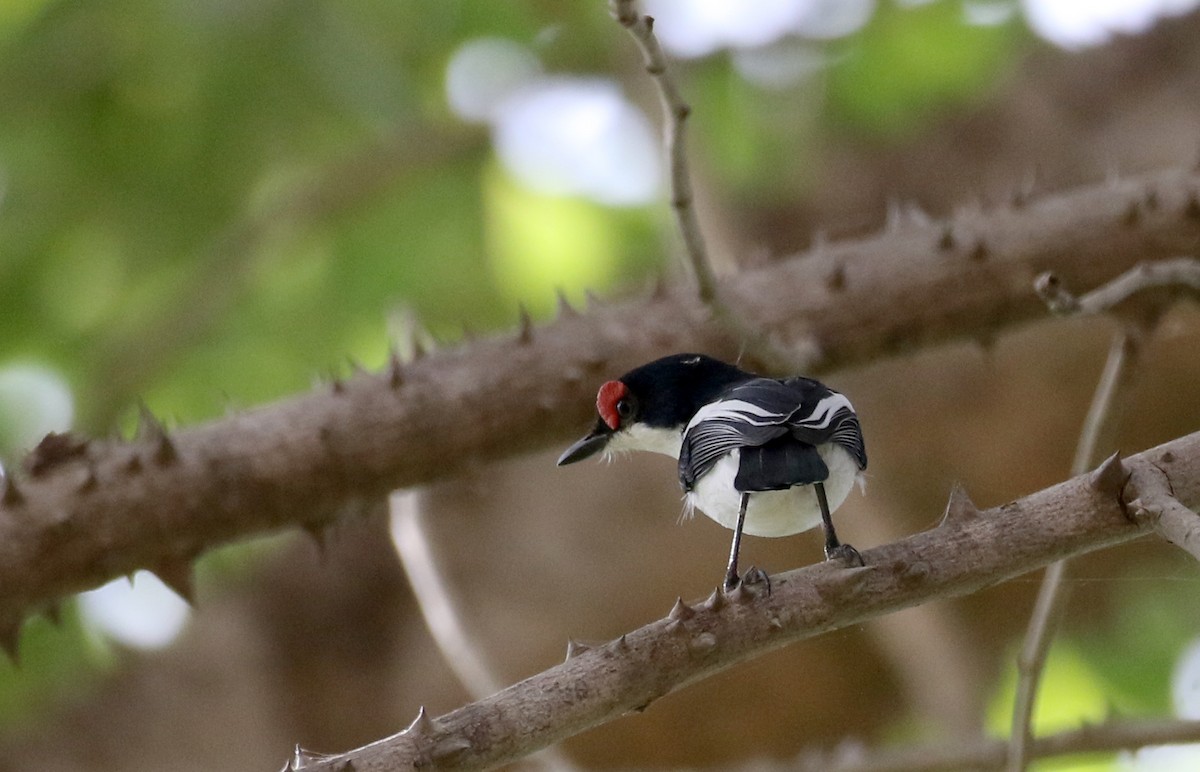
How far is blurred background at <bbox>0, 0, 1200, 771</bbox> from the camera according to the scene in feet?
13.1

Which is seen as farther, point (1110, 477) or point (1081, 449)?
point (1081, 449)

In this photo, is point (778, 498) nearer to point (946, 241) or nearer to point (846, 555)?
point (846, 555)

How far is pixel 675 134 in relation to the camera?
1.99m

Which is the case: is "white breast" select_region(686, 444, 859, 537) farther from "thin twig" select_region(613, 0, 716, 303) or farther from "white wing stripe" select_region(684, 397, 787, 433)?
"thin twig" select_region(613, 0, 716, 303)

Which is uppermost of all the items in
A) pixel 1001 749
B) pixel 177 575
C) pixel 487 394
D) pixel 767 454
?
pixel 487 394

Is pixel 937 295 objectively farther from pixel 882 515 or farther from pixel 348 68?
pixel 348 68

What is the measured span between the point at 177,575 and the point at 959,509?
1577 millimetres

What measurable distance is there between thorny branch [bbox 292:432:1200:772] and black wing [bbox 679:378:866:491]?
218 mm

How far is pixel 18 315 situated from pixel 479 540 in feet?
6.33

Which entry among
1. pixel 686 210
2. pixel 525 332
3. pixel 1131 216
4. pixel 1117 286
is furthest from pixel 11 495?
pixel 1131 216

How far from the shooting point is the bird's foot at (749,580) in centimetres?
163

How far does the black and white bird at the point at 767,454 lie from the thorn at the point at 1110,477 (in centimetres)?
30

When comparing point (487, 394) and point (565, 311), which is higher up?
point (565, 311)

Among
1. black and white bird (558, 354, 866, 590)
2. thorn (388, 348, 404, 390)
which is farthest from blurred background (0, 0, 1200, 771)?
black and white bird (558, 354, 866, 590)
